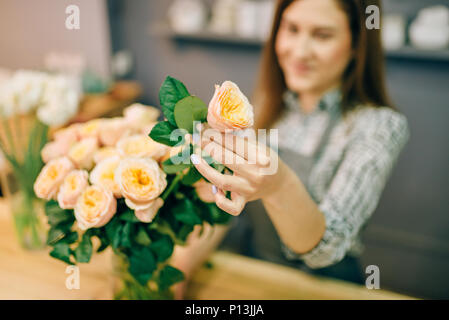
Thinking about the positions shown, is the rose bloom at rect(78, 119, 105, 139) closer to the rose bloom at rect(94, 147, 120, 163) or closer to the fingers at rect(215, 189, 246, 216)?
the rose bloom at rect(94, 147, 120, 163)

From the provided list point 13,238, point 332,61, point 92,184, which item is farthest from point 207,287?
point 332,61

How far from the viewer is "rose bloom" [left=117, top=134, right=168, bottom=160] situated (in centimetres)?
51

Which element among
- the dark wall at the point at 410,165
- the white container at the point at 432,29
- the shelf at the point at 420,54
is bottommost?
the dark wall at the point at 410,165

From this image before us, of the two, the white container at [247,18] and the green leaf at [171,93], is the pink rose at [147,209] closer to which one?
the green leaf at [171,93]

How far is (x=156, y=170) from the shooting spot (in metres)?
0.48

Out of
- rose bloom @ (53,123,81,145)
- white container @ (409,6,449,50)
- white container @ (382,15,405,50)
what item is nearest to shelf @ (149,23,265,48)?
white container @ (382,15,405,50)

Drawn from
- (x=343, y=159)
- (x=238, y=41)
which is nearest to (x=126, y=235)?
(x=343, y=159)

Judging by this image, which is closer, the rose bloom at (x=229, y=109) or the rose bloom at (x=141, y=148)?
the rose bloom at (x=229, y=109)

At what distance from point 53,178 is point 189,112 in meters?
0.26

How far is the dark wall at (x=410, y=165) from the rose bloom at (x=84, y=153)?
1.38 metres

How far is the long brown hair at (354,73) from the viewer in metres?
0.87

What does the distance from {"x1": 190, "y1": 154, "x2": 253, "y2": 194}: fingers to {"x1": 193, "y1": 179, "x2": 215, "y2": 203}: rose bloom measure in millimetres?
55

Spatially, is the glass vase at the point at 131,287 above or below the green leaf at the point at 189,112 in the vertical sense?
below

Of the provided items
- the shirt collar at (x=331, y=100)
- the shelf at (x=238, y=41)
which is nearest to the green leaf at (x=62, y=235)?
the shirt collar at (x=331, y=100)
